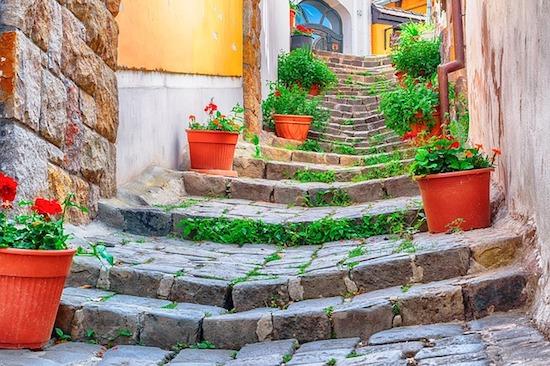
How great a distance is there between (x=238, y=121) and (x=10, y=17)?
5.41m

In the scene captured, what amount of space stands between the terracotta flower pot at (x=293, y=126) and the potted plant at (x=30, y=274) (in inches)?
267

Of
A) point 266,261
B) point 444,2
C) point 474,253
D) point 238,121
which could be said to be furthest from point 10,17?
point 444,2

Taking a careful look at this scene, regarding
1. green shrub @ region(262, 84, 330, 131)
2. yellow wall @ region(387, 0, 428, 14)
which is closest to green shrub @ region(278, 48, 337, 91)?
green shrub @ region(262, 84, 330, 131)

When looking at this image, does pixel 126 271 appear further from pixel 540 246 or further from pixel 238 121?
pixel 238 121

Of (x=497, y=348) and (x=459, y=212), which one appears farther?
(x=459, y=212)

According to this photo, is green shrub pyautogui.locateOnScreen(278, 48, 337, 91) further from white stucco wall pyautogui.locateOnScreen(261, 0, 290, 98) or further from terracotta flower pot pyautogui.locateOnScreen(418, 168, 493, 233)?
terracotta flower pot pyautogui.locateOnScreen(418, 168, 493, 233)

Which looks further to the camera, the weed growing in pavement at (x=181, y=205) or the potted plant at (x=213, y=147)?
the potted plant at (x=213, y=147)

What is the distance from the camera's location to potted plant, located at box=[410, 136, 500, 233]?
5.27m

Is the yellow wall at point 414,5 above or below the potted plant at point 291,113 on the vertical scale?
above

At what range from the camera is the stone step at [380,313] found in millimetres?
4195

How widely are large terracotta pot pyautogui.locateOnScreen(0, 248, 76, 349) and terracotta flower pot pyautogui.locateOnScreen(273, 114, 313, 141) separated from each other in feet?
22.4

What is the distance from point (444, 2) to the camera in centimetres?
1048

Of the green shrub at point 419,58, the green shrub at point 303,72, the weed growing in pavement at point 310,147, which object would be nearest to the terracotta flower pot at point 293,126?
the weed growing in pavement at point 310,147

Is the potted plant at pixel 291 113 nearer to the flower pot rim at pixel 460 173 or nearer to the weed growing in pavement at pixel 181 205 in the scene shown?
the weed growing in pavement at pixel 181 205
